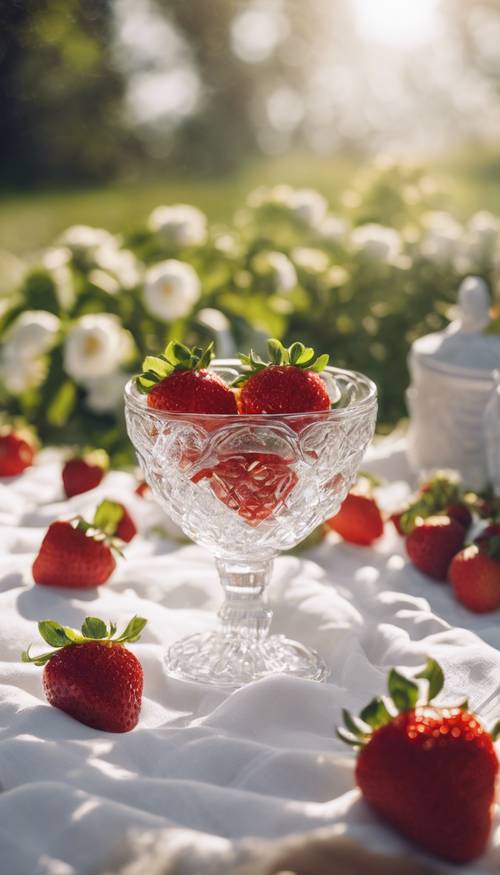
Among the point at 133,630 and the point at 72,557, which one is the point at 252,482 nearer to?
the point at 133,630

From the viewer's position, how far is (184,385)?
125 centimetres

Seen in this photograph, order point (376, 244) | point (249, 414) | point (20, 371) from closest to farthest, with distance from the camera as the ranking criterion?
point (249, 414) < point (20, 371) < point (376, 244)

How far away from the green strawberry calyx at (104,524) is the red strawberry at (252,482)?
33 centimetres

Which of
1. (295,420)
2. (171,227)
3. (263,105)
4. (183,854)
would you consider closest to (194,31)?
(263,105)

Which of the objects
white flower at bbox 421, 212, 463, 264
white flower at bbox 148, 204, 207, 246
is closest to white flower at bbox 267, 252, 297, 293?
white flower at bbox 148, 204, 207, 246

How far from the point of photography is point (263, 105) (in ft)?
24.7

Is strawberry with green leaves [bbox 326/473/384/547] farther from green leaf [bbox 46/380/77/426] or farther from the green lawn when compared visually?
the green lawn

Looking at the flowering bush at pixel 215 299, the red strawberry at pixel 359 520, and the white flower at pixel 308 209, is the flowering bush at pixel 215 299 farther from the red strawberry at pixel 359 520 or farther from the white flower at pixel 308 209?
the red strawberry at pixel 359 520

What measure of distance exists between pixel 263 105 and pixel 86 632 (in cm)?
685

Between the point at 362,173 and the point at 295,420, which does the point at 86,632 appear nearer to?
the point at 295,420

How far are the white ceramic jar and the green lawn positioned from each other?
14.4ft

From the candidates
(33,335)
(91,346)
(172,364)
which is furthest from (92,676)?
(33,335)

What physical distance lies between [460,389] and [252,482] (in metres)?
0.81

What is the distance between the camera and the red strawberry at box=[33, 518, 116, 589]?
151cm
